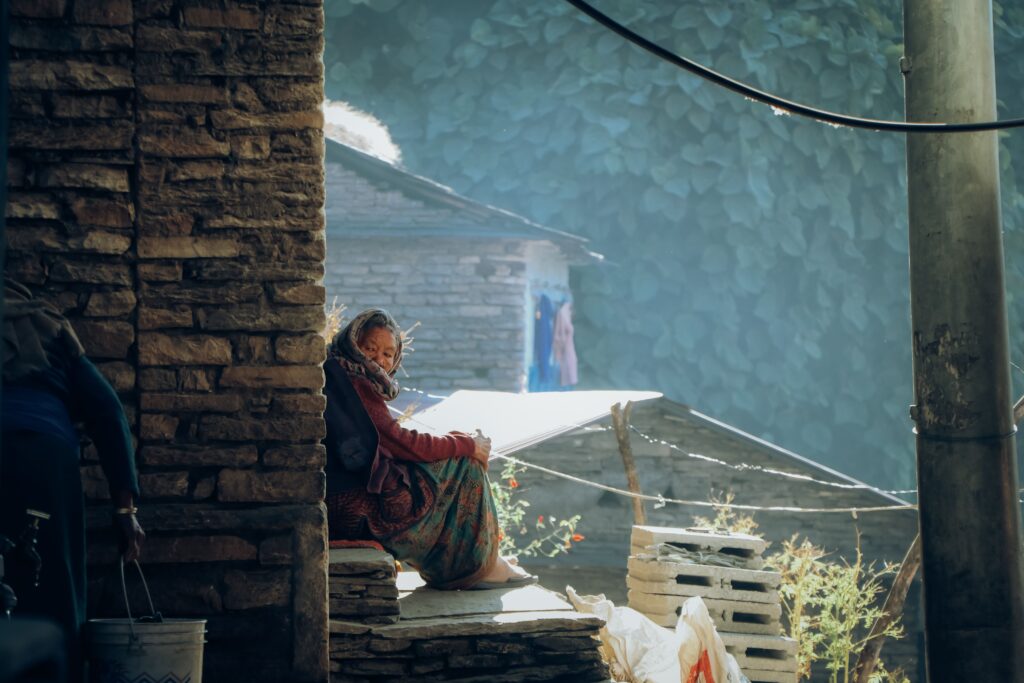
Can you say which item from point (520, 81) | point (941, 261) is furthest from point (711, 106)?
point (941, 261)

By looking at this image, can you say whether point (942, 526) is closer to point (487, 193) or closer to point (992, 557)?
point (992, 557)

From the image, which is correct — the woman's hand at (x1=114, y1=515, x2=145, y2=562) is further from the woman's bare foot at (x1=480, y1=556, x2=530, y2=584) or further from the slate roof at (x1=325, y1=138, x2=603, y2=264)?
the slate roof at (x1=325, y1=138, x2=603, y2=264)

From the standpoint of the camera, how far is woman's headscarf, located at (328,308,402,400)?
17.8 ft

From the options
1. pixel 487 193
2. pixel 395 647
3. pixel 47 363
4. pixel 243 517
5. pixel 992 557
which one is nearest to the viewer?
pixel 47 363

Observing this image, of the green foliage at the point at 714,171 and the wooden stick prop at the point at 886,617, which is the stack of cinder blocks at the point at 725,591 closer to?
the wooden stick prop at the point at 886,617

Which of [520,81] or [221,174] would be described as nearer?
[221,174]

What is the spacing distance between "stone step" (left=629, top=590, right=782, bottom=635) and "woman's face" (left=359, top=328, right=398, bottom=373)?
125 inches

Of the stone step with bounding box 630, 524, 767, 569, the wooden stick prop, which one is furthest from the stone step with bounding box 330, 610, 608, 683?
the wooden stick prop

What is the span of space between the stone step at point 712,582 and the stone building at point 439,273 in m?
9.26

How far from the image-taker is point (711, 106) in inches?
1017

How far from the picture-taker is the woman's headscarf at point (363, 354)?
17.8ft

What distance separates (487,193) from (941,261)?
A: 21.6 meters

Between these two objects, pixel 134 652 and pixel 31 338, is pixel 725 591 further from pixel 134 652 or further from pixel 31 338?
pixel 31 338

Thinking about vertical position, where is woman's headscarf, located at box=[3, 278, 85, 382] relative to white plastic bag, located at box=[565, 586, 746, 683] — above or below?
above
